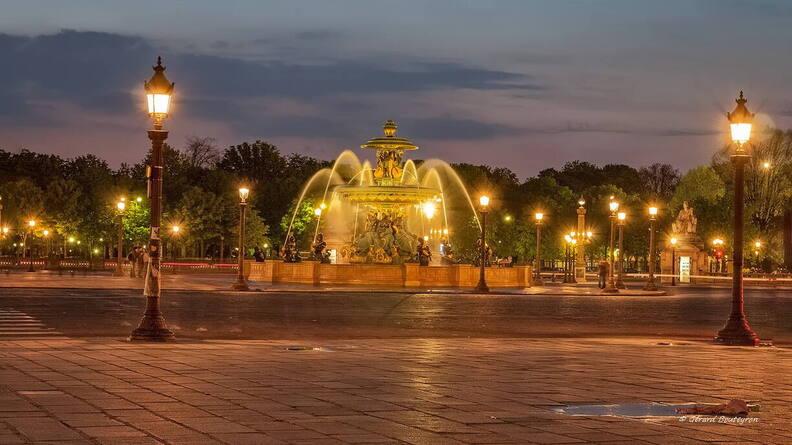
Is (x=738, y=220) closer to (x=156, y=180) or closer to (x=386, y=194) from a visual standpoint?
(x=156, y=180)

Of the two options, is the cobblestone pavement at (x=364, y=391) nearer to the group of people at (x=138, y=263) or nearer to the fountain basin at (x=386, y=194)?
the fountain basin at (x=386, y=194)

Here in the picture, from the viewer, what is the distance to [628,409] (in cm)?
1308

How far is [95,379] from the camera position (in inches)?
578

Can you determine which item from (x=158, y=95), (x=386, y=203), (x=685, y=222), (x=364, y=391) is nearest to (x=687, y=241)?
(x=685, y=222)

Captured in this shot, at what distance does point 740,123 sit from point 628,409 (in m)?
14.0

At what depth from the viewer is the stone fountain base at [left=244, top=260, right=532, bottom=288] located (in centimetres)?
5834

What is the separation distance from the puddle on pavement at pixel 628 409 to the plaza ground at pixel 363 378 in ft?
0.84

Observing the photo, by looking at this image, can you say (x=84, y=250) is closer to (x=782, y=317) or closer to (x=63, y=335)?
(x=782, y=317)

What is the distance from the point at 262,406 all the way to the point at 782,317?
29414mm

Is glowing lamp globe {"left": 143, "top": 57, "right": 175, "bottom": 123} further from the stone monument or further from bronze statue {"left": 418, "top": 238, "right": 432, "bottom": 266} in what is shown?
the stone monument

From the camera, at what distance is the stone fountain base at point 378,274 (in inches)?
2297

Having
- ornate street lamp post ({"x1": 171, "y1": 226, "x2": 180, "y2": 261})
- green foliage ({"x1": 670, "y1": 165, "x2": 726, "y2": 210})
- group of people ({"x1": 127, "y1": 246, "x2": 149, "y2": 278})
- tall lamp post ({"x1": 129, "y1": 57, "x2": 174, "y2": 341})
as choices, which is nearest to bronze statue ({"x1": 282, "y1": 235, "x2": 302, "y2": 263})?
group of people ({"x1": 127, "y1": 246, "x2": 149, "y2": 278})

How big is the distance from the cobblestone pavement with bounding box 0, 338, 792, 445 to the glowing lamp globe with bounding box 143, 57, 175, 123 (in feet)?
13.8

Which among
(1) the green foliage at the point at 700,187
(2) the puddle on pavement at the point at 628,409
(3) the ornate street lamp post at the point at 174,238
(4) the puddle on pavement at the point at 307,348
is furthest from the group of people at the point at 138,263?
(1) the green foliage at the point at 700,187
